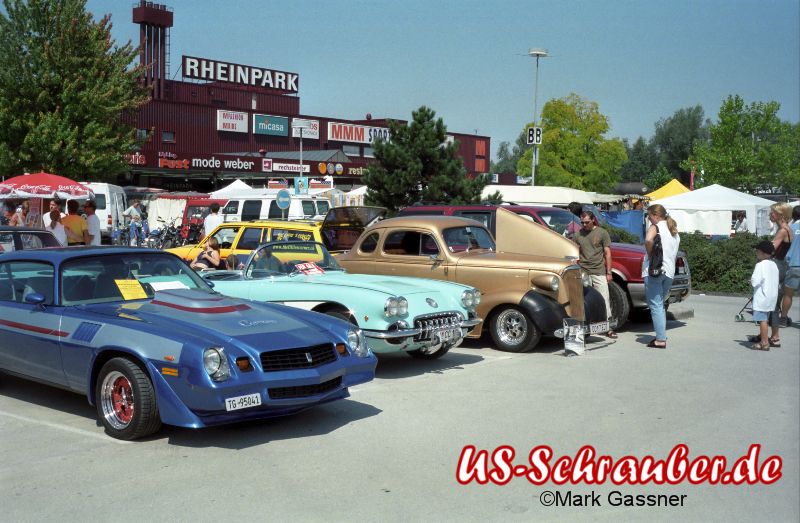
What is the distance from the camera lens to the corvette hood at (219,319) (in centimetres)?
604

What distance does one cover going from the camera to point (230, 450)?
19.5 ft

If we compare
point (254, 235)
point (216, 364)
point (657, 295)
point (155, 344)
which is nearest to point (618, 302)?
point (657, 295)

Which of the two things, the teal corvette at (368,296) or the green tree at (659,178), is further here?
the green tree at (659,178)

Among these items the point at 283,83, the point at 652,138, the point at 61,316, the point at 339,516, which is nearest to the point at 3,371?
the point at 61,316

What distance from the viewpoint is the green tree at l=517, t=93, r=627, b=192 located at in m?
50.9

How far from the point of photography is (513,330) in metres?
10.3

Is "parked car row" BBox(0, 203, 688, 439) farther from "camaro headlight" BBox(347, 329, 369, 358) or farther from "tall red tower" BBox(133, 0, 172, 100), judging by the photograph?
"tall red tower" BBox(133, 0, 172, 100)

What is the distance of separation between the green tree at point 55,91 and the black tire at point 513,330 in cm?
2613

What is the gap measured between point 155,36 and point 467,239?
55.7m

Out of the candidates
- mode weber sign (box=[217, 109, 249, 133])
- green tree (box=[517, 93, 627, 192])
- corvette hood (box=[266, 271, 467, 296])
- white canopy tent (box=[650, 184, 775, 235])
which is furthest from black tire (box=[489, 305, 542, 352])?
mode weber sign (box=[217, 109, 249, 133])

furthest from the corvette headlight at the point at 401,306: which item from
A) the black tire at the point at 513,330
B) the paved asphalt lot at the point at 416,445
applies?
the black tire at the point at 513,330

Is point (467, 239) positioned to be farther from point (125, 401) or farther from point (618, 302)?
point (125, 401)

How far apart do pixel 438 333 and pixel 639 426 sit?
95.2 inches

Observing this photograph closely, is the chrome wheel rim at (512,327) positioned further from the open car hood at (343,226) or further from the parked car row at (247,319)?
the open car hood at (343,226)
